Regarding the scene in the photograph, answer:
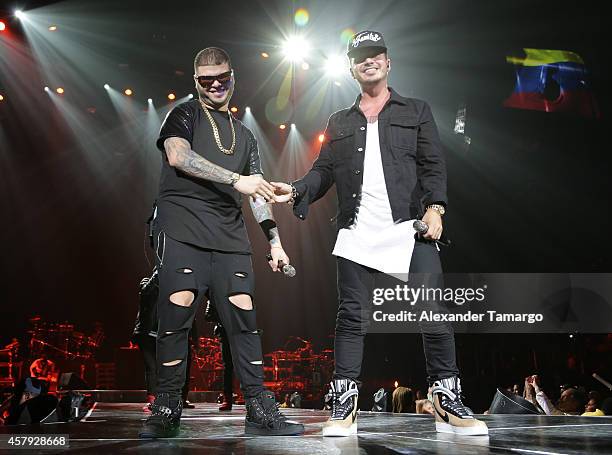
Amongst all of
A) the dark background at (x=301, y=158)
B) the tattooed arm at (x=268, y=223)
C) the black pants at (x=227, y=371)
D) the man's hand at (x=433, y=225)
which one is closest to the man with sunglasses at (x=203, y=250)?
the tattooed arm at (x=268, y=223)

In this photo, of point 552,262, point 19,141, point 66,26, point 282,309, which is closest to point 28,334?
point 19,141

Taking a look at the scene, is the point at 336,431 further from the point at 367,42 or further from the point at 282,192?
the point at 367,42

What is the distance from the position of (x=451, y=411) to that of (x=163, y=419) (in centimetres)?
135

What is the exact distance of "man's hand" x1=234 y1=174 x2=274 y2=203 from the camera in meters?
2.78

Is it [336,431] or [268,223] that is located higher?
[268,223]

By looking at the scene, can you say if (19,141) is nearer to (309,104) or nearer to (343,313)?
(309,104)

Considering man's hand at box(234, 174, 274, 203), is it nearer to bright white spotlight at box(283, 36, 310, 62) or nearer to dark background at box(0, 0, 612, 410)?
dark background at box(0, 0, 612, 410)

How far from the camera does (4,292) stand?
520 inches

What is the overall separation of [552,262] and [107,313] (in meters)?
10.2

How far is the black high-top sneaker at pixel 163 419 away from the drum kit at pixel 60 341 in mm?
11679

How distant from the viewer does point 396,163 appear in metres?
2.96

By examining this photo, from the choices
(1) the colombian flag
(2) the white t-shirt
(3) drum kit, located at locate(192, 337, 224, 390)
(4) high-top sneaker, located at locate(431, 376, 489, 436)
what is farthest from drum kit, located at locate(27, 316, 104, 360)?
(4) high-top sneaker, located at locate(431, 376, 489, 436)

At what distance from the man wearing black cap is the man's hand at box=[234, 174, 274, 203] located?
89 mm

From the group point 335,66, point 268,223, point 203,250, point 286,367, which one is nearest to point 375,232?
point 268,223
